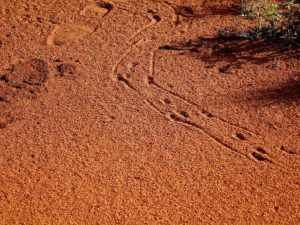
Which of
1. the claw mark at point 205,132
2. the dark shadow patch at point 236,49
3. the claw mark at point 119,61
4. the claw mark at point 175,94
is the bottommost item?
the claw mark at point 205,132

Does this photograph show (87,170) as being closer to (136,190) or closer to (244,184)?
(136,190)

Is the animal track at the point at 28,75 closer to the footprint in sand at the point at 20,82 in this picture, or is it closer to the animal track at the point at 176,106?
the footprint in sand at the point at 20,82

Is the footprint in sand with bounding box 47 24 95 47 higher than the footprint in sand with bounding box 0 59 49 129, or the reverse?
the footprint in sand with bounding box 47 24 95 47

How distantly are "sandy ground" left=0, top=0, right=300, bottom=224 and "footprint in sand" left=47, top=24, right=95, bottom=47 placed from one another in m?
0.01

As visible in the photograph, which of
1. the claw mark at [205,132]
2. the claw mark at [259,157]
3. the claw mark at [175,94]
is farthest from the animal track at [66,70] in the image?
the claw mark at [259,157]

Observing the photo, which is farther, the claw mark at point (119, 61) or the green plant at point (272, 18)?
the green plant at point (272, 18)

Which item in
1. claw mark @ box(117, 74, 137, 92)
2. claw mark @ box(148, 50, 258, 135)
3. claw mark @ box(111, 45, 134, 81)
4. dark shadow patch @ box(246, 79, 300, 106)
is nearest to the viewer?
claw mark @ box(148, 50, 258, 135)

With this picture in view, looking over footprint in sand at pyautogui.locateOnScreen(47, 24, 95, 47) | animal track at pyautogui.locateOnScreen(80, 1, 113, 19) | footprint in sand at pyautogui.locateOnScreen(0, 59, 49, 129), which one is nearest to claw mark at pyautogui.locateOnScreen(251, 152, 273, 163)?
footprint in sand at pyautogui.locateOnScreen(0, 59, 49, 129)

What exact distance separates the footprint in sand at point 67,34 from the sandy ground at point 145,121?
1 centimetres

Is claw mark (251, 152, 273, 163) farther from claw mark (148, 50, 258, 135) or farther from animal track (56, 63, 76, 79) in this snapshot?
animal track (56, 63, 76, 79)

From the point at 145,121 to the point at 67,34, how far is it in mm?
1812

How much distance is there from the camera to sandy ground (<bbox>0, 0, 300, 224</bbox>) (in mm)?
2621

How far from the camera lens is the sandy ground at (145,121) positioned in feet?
8.60

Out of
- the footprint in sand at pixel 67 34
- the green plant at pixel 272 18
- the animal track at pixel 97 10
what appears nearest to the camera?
the green plant at pixel 272 18
